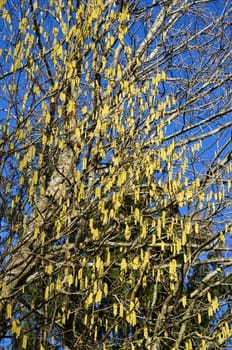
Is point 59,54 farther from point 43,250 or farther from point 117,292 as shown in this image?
point 117,292

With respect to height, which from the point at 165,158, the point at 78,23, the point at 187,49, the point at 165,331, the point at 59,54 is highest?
the point at 187,49

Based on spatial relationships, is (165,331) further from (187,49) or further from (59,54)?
(187,49)

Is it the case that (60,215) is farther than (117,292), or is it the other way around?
(117,292)

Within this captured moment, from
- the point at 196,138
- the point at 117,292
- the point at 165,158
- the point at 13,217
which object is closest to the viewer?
the point at 13,217

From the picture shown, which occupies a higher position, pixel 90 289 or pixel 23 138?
pixel 23 138

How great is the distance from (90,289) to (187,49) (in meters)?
3.40

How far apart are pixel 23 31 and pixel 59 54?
1.02 feet

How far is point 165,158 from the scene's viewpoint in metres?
3.93

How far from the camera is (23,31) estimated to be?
12.4 ft

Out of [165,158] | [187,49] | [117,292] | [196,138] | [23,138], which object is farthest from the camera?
[187,49]

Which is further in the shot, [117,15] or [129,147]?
[117,15]

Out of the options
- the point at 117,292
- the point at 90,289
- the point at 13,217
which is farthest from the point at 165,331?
the point at 13,217

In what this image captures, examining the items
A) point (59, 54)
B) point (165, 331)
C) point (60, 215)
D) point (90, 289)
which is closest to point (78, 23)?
point (59, 54)

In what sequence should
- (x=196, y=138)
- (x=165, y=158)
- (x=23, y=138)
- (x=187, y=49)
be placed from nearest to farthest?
(x=23, y=138)
(x=165, y=158)
(x=196, y=138)
(x=187, y=49)
